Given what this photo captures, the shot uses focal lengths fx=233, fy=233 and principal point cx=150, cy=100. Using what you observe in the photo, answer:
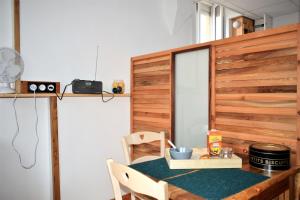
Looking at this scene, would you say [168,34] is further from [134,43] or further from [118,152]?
[118,152]

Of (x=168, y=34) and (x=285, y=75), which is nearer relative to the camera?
(x=285, y=75)

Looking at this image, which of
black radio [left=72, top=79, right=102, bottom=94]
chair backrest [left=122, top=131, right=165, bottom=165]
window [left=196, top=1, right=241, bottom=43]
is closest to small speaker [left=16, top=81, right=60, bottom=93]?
black radio [left=72, top=79, right=102, bottom=94]

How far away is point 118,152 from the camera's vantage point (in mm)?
2625

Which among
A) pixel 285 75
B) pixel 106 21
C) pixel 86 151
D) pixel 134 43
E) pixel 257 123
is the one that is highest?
pixel 106 21

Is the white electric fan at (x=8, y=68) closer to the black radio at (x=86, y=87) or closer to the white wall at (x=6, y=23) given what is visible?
the white wall at (x=6, y=23)

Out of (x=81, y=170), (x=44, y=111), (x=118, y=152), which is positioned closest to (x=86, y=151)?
(x=81, y=170)

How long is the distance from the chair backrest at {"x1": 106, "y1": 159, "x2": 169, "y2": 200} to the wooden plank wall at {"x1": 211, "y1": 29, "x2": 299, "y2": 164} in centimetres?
99

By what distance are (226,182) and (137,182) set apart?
18.9 inches

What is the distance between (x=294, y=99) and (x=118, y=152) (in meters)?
1.83

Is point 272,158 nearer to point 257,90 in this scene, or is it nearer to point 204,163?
point 204,163

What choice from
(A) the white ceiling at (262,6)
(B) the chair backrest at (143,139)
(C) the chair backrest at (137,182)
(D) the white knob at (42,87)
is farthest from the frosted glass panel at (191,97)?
(A) the white ceiling at (262,6)

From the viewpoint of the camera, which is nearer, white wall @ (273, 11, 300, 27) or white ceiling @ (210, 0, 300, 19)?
white ceiling @ (210, 0, 300, 19)

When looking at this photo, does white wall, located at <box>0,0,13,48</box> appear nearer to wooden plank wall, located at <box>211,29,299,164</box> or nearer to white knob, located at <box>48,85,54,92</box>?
white knob, located at <box>48,85,54,92</box>

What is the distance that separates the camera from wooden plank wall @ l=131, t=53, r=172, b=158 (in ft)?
7.42
